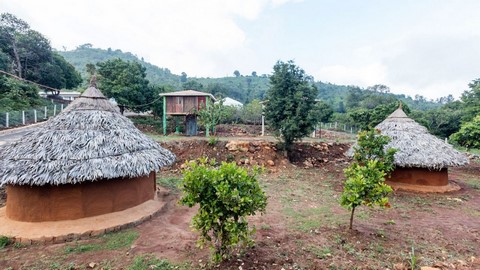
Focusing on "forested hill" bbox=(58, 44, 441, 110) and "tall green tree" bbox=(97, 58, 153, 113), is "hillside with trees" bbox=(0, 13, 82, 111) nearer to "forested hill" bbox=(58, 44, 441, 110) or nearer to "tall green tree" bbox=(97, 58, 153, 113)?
"tall green tree" bbox=(97, 58, 153, 113)

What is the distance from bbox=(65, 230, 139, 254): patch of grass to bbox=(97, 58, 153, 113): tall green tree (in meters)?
17.1

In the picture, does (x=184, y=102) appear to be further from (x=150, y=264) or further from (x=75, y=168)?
(x=150, y=264)

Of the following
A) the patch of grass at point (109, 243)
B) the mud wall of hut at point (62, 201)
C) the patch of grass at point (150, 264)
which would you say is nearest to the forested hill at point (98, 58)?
the mud wall of hut at point (62, 201)

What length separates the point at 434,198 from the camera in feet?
36.0

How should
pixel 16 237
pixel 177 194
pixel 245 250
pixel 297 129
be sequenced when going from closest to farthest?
pixel 245 250 < pixel 16 237 < pixel 177 194 < pixel 297 129

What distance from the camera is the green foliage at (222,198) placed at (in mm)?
4781

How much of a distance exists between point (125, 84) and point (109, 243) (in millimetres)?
18393

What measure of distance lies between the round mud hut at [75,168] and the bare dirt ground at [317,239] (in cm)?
123

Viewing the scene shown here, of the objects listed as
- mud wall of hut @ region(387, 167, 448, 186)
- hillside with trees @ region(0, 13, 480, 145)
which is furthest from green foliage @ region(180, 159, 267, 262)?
hillside with trees @ region(0, 13, 480, 145)

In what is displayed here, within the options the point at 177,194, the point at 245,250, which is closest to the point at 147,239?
the point at 245,250

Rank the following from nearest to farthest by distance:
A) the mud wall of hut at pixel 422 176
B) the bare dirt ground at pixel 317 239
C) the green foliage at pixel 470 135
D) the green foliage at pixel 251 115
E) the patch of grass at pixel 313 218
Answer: the bare dirt ground at pixel 317 239, the patch of grass at pixel 313 218, the mud wall of hut at pixel 422 176, the green foliage at pixel 470 135, the green foliage at pixel 251 115

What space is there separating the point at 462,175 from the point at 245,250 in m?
15.8

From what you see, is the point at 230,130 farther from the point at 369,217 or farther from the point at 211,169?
the point at 211,169

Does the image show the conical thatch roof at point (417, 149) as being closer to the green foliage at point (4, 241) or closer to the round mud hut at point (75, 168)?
the round mud hut at point (75, 168)
